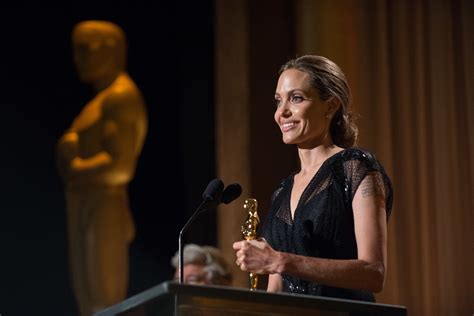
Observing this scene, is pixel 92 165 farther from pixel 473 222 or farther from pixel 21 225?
pixel 473 222

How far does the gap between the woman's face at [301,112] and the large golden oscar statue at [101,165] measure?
3464 mm

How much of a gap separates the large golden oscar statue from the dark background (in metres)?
0.09

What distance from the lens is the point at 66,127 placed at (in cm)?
670

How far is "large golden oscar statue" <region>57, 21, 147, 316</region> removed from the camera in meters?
6.52

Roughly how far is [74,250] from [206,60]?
4.79 ft

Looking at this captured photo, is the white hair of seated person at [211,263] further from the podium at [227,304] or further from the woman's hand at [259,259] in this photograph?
the podium at [227,304]

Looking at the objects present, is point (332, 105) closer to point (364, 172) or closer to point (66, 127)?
point (364, 172)

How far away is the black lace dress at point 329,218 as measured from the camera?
3006 mm

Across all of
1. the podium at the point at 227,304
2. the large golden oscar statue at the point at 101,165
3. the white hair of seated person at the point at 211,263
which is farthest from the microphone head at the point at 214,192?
the large golden oscar statue at the point at 101,165

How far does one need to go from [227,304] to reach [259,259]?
0.28 m

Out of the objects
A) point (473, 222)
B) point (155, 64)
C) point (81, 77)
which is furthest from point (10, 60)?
point (473, 222)

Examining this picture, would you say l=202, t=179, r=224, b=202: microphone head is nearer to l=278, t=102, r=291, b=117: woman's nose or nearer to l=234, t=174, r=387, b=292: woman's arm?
l=234, t=174, r=387, b=292: woman's arm

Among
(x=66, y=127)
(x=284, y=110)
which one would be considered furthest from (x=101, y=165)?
(x=284, y=110)

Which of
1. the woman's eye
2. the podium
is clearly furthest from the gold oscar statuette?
the podium
